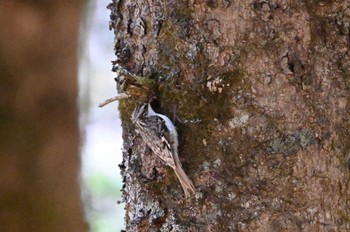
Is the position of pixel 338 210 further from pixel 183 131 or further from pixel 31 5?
pixel 31 5

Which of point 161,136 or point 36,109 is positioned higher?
point 36,109

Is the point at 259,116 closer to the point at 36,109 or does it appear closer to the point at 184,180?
the point at 184,180

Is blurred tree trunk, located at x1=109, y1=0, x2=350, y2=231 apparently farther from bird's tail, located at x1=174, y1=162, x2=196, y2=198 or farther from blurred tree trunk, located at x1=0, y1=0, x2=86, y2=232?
blurred tree trunk, located at x1=0, y1=0, x2=86, y2=232

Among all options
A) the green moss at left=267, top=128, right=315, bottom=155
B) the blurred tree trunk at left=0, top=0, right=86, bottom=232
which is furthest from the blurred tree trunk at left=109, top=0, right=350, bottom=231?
the blurred tree trunk at left=0, top=0, right=86, bottom=232

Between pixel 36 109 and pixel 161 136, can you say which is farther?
pixel 36 109

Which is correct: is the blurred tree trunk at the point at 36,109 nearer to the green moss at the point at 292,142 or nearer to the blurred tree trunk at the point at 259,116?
the blurred tree trunk at the point at 259,116

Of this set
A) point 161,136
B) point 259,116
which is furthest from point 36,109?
point 259,116

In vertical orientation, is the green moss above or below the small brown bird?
below
